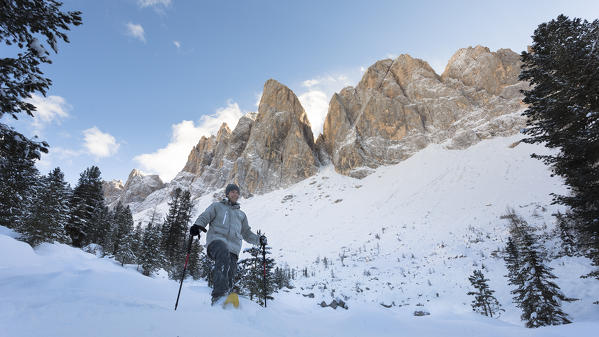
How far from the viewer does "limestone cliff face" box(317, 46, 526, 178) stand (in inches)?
1828

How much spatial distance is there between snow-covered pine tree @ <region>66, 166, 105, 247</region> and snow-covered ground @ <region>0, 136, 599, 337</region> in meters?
10.3

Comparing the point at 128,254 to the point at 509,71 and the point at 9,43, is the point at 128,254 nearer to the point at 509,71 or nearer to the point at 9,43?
the point at 9,43

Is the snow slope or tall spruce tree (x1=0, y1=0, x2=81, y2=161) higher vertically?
tall spruce tree (x1=0, y1=0, x2=81, y2=161)

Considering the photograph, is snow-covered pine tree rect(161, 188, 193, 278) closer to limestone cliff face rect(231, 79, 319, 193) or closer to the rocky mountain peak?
limestone cliff face rect(231, 79, 319, 193)

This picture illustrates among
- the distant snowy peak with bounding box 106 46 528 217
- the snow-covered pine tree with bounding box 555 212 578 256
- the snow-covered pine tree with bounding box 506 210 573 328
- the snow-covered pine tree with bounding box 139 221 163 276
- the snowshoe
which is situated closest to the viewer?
the snowshoe

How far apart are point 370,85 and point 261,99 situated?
110ft

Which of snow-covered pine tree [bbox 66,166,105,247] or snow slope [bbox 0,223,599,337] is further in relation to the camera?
snow-covered pine tree [bbox 66,166,105,247]

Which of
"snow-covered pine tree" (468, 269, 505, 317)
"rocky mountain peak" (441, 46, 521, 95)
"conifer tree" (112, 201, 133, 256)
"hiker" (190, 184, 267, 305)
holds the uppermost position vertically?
"rocky mountain peak" (441, 46, 521, 95)

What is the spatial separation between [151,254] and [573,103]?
28.3 m

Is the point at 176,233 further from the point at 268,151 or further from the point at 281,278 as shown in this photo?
the point at 268,151

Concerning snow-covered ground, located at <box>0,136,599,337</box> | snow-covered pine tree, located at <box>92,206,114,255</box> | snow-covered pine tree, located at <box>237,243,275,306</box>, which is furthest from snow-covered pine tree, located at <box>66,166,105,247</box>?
snow-covered pine tree, located at <box>237,243,275,306</box>

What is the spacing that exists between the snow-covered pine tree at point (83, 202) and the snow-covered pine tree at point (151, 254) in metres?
8.67

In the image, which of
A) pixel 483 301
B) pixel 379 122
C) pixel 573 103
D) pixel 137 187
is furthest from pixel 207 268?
pixel 137 187

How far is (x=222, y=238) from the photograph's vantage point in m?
4.44
